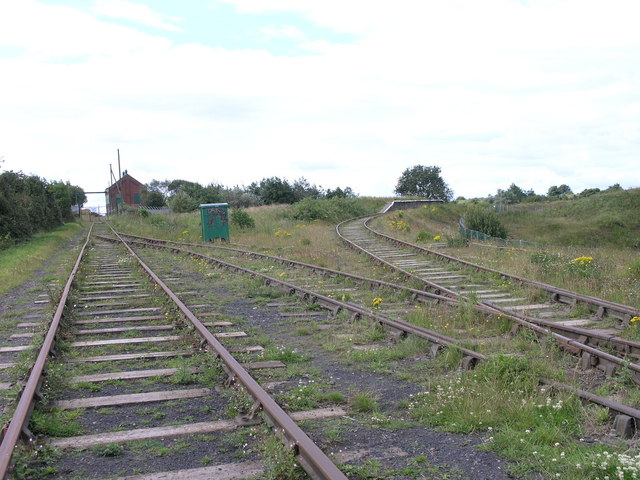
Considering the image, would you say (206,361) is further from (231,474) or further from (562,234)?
(562,234)

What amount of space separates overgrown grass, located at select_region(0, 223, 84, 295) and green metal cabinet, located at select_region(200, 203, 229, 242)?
232 inches

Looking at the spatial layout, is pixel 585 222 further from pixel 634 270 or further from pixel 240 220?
pixel 634 270

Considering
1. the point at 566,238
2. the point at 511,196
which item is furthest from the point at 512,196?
the point at 566,238

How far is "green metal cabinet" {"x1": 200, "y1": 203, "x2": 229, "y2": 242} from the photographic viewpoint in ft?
76.0

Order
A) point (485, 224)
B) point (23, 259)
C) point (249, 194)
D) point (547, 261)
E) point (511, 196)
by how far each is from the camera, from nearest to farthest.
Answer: point (547, 261) < point (23, 259) < point (485, 224) < point (249, 194) < point (511, 196)

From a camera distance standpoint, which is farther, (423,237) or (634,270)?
(423,237)

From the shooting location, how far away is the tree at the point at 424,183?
329 feet

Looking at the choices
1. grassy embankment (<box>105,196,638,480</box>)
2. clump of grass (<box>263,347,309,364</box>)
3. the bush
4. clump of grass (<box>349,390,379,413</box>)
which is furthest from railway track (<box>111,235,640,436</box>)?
the bush

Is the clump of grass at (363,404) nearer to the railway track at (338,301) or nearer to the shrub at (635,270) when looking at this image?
the railway track at (338,301)

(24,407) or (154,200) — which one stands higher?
(154,200)

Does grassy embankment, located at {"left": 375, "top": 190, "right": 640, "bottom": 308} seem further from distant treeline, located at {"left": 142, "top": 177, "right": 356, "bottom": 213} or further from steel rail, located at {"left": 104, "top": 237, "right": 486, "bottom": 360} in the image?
distant treeline, located at {"left": 142, "top": 177, "right": 356, "bottom": 213}

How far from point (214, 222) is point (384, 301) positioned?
570 inches

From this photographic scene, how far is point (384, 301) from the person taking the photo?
394 inches

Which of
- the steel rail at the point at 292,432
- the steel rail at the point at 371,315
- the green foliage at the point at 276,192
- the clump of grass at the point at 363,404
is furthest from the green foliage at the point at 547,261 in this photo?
the green foliage at the point at 276,192
